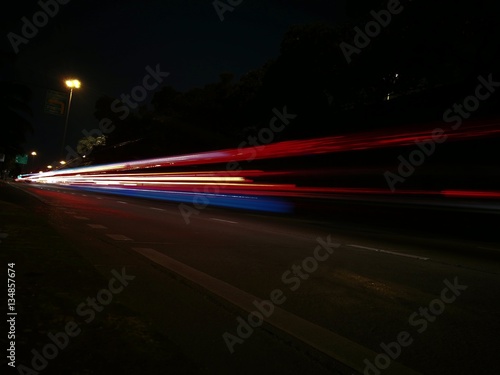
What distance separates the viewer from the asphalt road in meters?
3.37

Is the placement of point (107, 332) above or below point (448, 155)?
above

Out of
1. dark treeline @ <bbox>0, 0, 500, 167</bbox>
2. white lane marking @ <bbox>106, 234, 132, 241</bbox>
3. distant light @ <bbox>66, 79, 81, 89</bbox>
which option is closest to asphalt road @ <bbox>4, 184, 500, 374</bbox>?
white lane marking @ <bbox>106, 234, 132, 241</bbox>

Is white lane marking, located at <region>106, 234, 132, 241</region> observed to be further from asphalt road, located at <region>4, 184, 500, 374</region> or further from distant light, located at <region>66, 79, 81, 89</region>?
distant light, located at <region>66, 79, 81, 89</region>

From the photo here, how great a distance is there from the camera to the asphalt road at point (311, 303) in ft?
11.0

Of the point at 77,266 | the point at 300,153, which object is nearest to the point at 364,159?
the point at 300,153

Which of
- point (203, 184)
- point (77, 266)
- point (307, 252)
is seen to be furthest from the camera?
point (203, 184)

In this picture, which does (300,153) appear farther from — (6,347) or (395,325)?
(6,347)

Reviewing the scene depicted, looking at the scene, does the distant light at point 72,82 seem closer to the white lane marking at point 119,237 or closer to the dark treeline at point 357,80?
the dark treeline at point 357,80

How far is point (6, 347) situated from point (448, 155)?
1812 cm

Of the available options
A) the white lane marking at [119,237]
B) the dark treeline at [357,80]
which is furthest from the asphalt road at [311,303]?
the dark treeline at [357,80]

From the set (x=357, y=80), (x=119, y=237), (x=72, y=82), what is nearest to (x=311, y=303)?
(x=119, y=237)

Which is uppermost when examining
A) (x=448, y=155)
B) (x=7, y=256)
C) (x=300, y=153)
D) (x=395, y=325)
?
(x=7, y=256)

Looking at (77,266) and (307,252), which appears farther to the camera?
(307,252)

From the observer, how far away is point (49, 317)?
3645 mm
